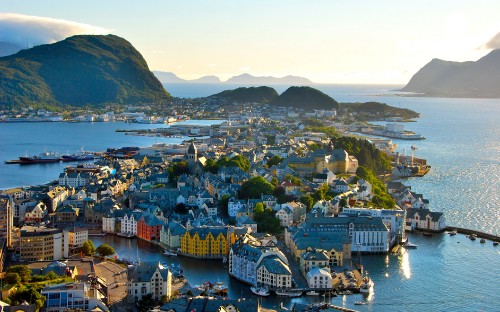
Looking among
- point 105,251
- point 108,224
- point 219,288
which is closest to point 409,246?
point 219,288

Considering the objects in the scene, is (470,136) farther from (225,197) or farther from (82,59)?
(82,59)

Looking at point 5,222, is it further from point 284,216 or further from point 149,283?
point 284,216

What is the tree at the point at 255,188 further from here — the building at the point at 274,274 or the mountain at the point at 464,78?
the mountain at the point at 464,78

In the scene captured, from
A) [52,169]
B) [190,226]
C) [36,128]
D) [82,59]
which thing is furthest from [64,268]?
[82,59]

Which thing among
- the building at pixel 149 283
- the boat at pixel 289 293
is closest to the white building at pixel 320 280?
the boat at pixel 289 293

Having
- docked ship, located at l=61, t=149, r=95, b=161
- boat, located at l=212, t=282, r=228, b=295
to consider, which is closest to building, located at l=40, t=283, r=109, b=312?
boat, located at l=212, t=282, r=228, b=295

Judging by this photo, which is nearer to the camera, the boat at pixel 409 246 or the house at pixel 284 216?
the boat at pixel 409 246
